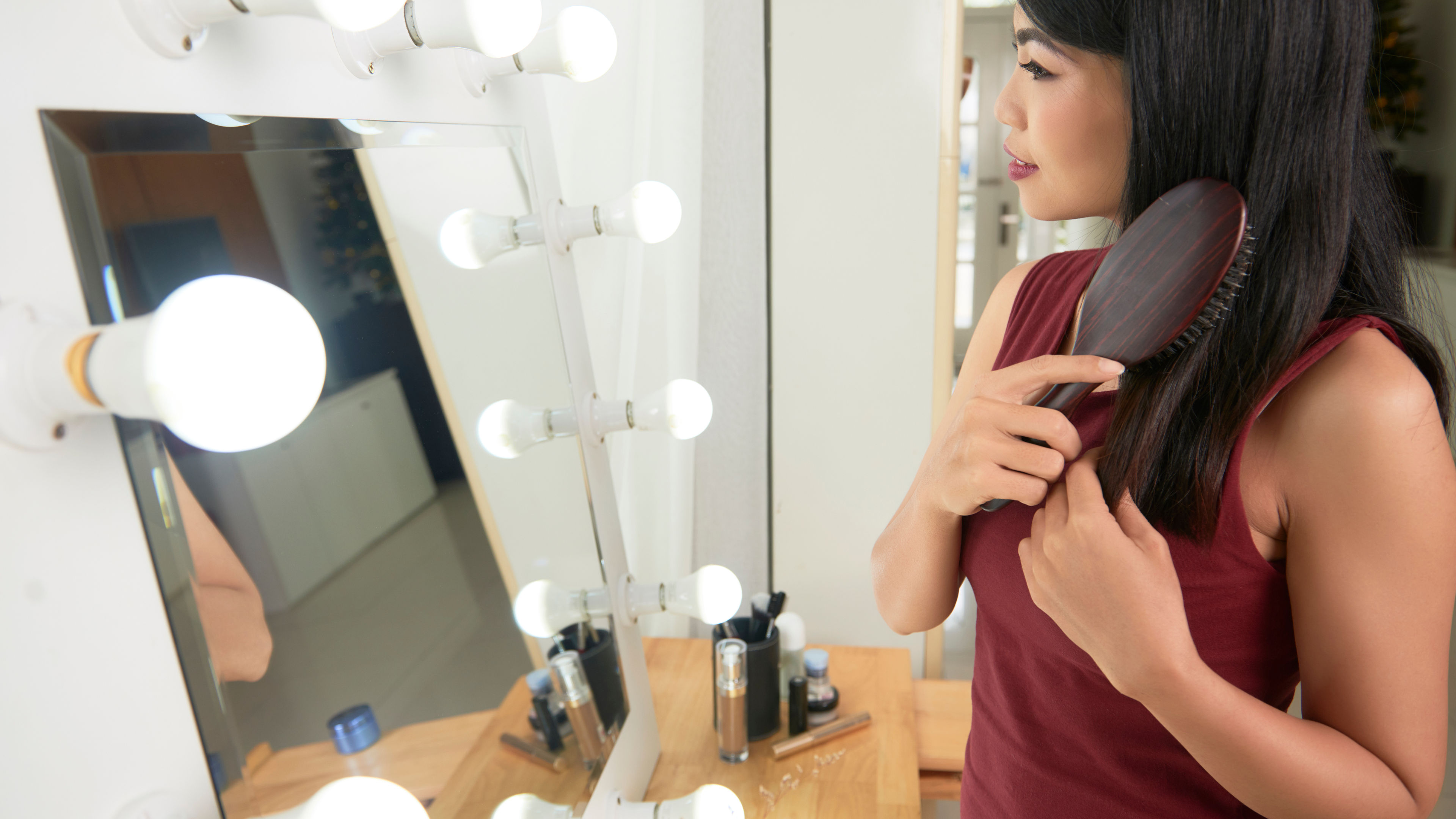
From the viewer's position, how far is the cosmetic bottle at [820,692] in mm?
953

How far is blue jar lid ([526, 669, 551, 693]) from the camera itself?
1.73 ft

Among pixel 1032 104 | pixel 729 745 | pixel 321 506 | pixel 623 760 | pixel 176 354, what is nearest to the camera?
pixel 176 354

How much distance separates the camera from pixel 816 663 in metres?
0.96

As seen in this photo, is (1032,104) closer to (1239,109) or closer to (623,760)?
(1239,109)

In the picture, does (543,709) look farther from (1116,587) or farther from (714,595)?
(1116,587)

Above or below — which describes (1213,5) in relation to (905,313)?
above

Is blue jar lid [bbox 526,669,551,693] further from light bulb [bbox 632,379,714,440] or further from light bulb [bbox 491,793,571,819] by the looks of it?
light bulb [bbox 632,379,714,440]

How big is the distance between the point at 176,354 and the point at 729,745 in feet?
2.52

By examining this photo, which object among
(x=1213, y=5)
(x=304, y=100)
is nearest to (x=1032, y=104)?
(x=1213, y=5)

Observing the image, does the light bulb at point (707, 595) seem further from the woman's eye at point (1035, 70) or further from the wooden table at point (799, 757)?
the woman's eye at point (1035, 70)

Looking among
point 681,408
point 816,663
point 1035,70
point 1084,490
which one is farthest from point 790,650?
point 1035,70

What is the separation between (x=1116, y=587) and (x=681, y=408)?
327mm

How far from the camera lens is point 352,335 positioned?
38 cm

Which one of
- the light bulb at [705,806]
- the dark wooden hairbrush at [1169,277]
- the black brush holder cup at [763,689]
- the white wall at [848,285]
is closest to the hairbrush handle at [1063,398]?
the dark wooden hairbrush at [1169,277]
